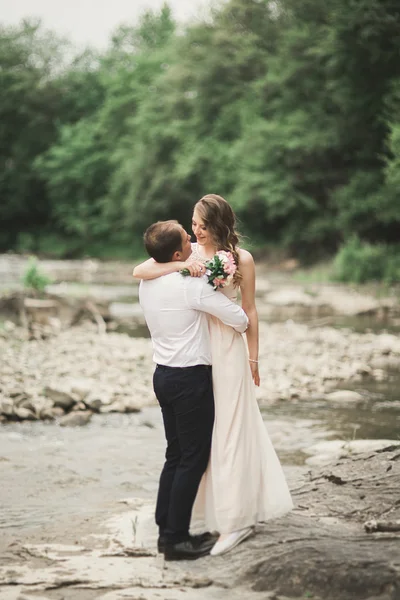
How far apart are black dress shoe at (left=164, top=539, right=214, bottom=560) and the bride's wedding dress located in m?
0.14

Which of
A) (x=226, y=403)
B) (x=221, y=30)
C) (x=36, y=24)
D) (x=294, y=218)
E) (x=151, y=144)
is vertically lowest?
(x=226, y=403)

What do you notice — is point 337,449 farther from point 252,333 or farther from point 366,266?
point 366,266

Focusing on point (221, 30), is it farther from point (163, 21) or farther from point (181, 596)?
point (181, 596)

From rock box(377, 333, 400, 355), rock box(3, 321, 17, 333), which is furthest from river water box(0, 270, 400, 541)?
rock box(3, 321, 17, 333)

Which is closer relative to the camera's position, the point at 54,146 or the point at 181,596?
the point at 181,596

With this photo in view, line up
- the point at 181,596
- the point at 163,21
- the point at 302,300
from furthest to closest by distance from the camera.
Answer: the point at 163,21 < the point at 302,300 < the point at 181,596

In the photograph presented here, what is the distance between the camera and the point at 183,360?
4832mm

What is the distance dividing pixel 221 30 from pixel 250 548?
4271 centimetres

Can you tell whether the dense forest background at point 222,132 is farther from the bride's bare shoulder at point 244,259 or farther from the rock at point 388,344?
the bride's bare shoulder at point 244,259

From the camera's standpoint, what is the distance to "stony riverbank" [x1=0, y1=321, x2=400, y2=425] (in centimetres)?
1045

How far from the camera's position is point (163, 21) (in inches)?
2625

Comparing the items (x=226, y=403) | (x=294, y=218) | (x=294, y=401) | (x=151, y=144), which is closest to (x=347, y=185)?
(x=294, y=218)

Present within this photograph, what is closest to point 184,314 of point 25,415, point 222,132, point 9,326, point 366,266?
point 25,415

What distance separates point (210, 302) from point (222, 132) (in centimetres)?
4133
